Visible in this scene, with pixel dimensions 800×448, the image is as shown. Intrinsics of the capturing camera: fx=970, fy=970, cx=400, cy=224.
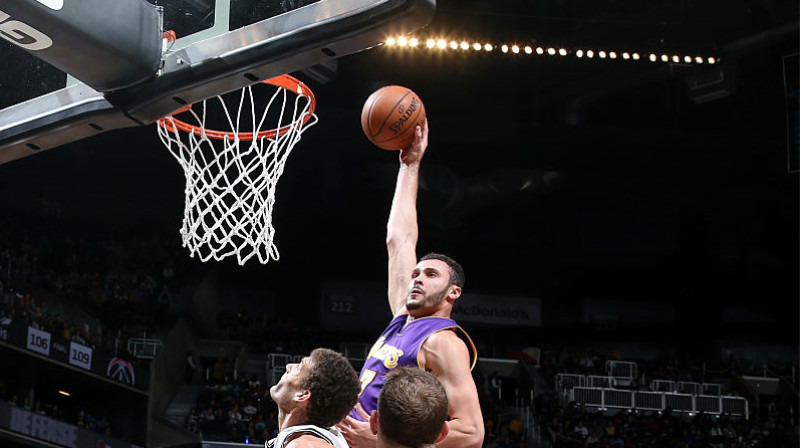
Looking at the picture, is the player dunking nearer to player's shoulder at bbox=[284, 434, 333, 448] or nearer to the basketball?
the basketball

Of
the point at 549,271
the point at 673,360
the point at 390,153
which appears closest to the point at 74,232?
the point at 390,153

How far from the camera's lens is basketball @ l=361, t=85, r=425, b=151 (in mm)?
4344

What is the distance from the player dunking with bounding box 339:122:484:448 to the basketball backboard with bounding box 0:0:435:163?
3.04 feet

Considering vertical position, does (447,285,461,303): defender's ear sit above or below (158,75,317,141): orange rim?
below

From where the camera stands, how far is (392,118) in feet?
14.2

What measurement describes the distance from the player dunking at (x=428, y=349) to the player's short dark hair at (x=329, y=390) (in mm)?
630

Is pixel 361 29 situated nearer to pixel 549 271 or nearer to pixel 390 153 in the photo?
pixel 390 153

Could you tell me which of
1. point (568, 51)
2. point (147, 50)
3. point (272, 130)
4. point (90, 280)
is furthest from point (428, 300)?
point (90, 280)

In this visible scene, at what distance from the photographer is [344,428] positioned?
10.8 feet

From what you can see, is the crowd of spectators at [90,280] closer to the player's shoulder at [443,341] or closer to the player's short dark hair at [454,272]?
the player's short dark hair at [454,272]

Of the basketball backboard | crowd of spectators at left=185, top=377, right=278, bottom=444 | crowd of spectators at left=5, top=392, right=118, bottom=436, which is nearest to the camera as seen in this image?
the basketball backboard

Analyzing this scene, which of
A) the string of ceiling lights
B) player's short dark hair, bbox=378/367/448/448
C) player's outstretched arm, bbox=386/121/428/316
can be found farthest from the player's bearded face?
the string of ceiling lights

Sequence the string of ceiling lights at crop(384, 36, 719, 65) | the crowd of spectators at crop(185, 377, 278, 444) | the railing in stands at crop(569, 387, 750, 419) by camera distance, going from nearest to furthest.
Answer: the string of ceiling lights at crop(384, 36, 719, 65)
the crowd of spectators at crop(185, 377, 278, 444)
the railing in stands at crop(569, 387, 750, 419)

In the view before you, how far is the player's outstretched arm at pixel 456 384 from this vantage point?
127 inches
